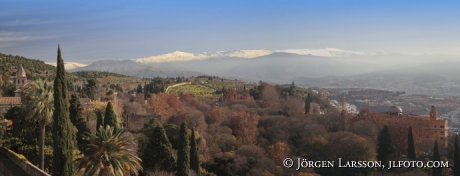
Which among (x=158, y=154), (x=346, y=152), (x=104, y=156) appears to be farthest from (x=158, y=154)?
(x=346, y=152)

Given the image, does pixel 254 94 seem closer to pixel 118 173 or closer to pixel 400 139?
pixel 400 139

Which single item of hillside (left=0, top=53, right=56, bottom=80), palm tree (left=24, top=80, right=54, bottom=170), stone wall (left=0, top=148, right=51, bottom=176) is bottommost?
stone wall (left=0, top=148, right=51, bottom=176)

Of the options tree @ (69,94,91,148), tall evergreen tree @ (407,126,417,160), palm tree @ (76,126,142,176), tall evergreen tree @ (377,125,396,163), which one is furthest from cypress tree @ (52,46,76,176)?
tall evergreen tree @ (407,126,417,160)

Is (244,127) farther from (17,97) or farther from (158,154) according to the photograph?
(17,97)

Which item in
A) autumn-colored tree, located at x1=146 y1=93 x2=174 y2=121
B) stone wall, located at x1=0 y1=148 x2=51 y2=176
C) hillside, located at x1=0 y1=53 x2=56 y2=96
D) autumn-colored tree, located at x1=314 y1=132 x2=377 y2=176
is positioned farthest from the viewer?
hillside, located at x1=0 y1=53 x2=56 y2=96

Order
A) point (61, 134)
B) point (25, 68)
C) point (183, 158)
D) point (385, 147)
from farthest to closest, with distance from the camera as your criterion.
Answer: point (25, 68) → point (385, 147) → point (183, 158) → point (61, 134)

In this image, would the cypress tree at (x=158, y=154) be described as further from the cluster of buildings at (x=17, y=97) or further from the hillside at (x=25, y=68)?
the hillside at (x=25, y=68)

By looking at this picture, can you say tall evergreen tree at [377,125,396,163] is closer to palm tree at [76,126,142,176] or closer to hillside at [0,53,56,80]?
palm tree at [76,126,142,176]
